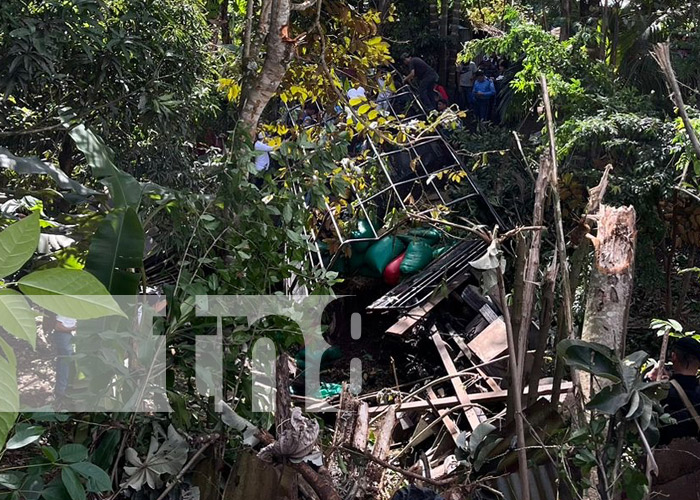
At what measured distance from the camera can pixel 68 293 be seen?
1.31 meters

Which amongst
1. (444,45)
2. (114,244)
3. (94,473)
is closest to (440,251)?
(114,244)

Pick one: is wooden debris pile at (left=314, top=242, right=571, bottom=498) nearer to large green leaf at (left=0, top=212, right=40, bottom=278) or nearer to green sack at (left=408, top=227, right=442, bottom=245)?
green sack at (left=408, top=227, right=442, bottom=245)

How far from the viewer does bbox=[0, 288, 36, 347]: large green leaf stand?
125cm

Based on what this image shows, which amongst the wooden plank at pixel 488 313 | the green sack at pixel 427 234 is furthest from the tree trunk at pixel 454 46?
the wooden plank at pixel 488 313

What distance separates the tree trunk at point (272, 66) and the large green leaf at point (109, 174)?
1178mm

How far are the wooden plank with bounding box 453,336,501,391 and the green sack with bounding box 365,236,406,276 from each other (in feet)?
3.83

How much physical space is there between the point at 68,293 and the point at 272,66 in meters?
3.06

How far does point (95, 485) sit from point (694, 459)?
2.55 m

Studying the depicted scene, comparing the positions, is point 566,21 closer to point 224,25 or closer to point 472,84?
point 472,84

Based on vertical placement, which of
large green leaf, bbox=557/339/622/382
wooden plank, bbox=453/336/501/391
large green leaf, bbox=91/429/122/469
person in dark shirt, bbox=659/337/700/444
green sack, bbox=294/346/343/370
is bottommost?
green sack, bbox=294/346/343/370

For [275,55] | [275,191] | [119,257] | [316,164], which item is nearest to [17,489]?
[119,257]

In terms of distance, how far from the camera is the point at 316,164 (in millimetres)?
3822

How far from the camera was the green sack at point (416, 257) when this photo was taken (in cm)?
728

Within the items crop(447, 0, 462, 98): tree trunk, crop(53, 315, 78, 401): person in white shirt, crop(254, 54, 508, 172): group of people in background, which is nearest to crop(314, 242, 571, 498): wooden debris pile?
crop(53, 315, 78, 401): person in white shirt
